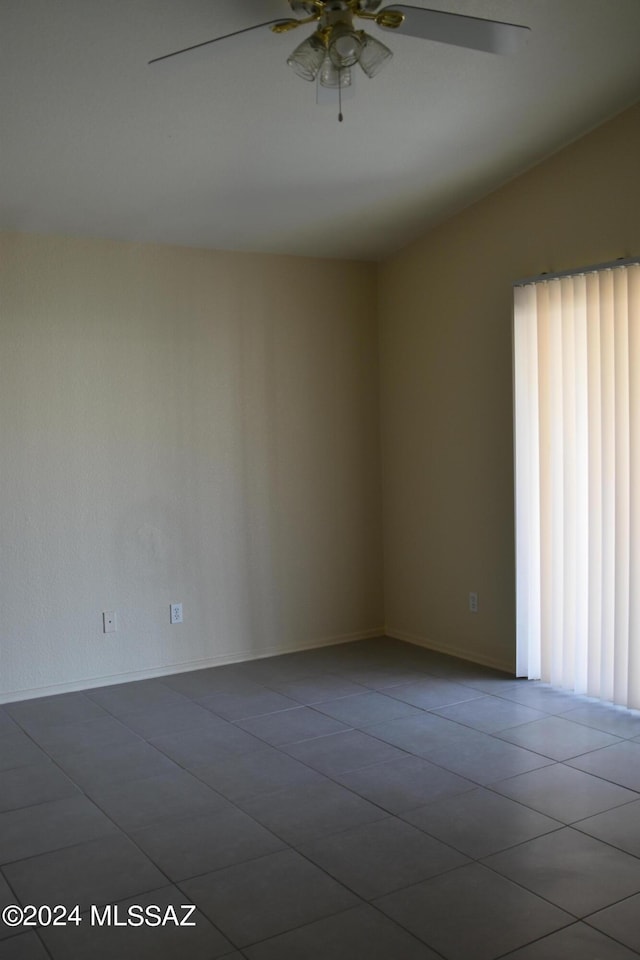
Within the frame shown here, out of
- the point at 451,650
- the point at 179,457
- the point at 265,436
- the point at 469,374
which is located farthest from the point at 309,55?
the point at 451,650

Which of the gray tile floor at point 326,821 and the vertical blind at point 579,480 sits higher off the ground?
the vertical blind at point 579,480

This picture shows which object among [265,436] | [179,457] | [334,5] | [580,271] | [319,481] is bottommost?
[319,481]

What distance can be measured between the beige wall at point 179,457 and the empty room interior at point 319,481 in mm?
19

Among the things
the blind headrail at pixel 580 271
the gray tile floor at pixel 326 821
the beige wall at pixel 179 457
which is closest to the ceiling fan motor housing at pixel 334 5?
the blind headrail at pixel 580 271

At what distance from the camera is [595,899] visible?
98.6 inches

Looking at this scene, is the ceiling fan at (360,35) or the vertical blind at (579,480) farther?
the vertical blind at (579,480)

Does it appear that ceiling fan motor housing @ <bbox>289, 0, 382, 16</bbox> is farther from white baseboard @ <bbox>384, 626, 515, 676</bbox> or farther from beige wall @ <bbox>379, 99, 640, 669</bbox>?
white baseboard @ <bbox>384, 626, 515, 676</bbox>

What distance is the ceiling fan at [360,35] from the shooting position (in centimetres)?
257

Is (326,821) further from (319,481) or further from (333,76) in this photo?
(319,481)

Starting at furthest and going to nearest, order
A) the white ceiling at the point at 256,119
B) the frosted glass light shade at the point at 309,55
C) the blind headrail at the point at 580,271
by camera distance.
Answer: the blind headrail at the point at 580,271 < the white ceiling at the point at 256,119 < the frosted glass light shade at the point at 309,55

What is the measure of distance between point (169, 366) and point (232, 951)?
3.32 metres

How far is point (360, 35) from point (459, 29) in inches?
11.7

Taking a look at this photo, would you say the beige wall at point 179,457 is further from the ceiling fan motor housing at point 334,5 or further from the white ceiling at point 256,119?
the ceiling fan motor housing at point 334,5

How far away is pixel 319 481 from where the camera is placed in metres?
5.57
